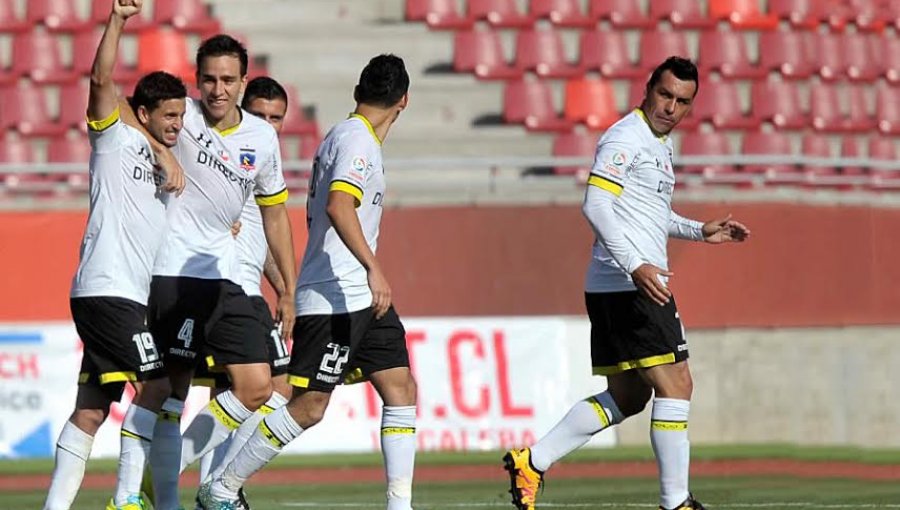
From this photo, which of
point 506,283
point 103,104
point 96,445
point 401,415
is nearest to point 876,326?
point 506,283

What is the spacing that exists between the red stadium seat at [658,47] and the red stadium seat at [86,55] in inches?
208

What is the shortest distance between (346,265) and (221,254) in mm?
795

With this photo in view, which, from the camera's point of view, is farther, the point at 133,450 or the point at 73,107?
the point at 73,107

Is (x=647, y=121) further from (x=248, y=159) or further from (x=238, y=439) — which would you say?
(x=238, y=439)

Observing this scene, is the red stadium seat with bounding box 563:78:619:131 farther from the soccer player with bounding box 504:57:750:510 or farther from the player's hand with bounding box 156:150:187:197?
the player's hand with bounding box 156:150:187:197

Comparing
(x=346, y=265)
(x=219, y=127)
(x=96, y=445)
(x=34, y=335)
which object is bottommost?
(x=96, y=445)

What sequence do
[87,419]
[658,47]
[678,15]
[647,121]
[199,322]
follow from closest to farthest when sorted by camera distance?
[87,419]
[199,322]
[647,121]
[658,47]
[678,15]

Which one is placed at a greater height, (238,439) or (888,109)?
Answer: (888,109)

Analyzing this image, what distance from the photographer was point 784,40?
1875 centimetres

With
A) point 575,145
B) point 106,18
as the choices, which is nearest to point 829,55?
point 575,145

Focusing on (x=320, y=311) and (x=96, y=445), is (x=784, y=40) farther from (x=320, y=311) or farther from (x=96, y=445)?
(x=320, y=311)

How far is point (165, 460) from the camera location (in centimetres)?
827

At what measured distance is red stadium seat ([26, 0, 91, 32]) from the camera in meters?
17.9

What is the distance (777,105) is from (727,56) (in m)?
0.78
